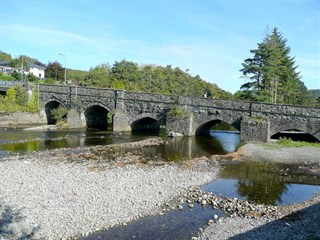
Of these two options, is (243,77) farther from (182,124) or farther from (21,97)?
(21,97)

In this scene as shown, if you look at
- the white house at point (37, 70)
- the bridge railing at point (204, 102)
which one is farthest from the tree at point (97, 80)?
the white house at point (37, 70)

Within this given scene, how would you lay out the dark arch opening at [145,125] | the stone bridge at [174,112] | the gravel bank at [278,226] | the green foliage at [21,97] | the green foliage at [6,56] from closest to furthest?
the gravel bank at [278,226], the stone bridge at [174,112], the dark arch opening at [145,125], the green foliage at [21,97], the green foliage at [6,56]

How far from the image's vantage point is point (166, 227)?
46.5ft

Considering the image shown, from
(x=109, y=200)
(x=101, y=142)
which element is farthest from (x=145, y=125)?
(x=109, y=200)

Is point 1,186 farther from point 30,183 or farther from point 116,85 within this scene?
point 116,85

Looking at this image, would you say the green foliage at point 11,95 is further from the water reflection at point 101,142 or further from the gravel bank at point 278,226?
the gravel bank at point 278,226

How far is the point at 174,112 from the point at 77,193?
82.8 feet

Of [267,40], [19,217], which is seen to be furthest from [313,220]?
[267,40]

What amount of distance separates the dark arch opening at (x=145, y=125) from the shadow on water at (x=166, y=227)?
3061 centimetres

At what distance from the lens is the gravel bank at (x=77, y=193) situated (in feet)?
44.0

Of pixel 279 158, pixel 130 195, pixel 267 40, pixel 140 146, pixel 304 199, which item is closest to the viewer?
pixel 130 195

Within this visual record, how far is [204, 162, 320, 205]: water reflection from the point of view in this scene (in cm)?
1875

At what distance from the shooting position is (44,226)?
13156mm

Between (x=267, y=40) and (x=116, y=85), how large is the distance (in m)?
27.1
